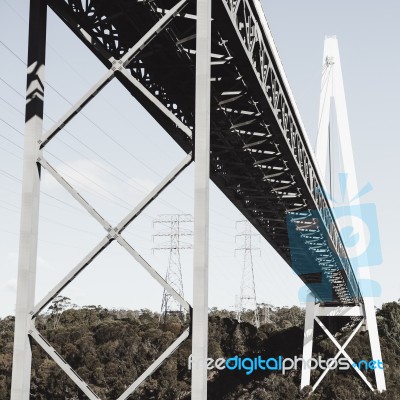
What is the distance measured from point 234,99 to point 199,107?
27.0ft

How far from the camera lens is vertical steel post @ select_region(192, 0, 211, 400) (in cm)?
1012

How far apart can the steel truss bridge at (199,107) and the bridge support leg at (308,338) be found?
19484 millimetres

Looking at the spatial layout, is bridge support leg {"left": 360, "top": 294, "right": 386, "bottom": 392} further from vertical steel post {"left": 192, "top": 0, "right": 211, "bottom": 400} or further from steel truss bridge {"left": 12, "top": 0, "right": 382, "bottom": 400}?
vertical steel post {"left": 192, "top": 0, "right": 211, "bottom": 400}

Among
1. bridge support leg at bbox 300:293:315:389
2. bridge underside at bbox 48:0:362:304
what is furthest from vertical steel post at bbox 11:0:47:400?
Result: bridge support leg at bbox 300:293:315:389

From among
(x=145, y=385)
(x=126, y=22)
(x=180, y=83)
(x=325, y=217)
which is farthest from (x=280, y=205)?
(x=145, y=385)

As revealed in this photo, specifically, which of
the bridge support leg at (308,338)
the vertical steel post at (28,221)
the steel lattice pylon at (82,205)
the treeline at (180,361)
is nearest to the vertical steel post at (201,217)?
the steel lattice pylon at (82,205)

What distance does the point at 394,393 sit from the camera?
4888 centimetres

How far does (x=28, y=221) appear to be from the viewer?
11.1 meters

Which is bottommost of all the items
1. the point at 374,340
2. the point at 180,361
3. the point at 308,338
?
the point at 180,361

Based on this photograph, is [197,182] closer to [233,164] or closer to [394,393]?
[233,164]

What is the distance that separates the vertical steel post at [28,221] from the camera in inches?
432

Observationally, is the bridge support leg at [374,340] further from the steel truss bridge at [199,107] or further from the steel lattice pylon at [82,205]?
the steel lattice pylon at [82,205]

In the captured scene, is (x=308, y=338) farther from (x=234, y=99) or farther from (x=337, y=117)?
(x=234, y=99)

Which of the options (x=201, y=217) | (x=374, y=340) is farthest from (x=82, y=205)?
(x=374, y=340)
